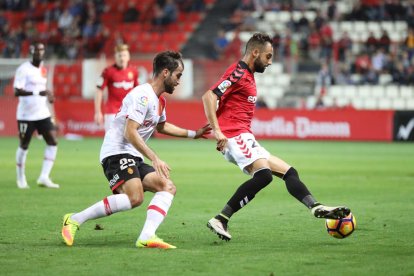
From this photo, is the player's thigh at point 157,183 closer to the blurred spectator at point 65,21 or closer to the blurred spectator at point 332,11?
the blurred spectator at point 332,11

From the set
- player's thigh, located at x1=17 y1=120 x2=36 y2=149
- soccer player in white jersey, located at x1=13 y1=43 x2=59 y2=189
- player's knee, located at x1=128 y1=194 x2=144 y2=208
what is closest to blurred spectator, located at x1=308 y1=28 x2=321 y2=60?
soccer player in white jersey, located at x1=13 y1=43 x2=59 y2=189

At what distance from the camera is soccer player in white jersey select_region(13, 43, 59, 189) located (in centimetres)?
1583

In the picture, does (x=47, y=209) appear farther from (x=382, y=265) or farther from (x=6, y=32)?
(x=6, y=32)

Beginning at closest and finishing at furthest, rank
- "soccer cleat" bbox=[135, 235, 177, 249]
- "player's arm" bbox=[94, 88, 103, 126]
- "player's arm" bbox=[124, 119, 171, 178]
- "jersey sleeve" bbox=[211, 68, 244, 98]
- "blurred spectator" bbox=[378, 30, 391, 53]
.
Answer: "player's arm" bbox=[124, 119, 171, 178] < "soccer cleat" bbox=[135, 235, 177, 249] < "jersey sleeve" bbox=[211, 68, 244, 98] < "player's arm" bbox=[94, 88, 103, 126] < "blurred spectator" bbox=[378, 30, 391, 53]

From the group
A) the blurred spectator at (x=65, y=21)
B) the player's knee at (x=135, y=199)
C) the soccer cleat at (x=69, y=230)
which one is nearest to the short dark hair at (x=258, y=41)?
the player's knee at (x=135, y=199)

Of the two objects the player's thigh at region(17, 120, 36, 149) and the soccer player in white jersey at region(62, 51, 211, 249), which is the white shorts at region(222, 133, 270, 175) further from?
the player's thigh at region(17, 120, 36, 149)

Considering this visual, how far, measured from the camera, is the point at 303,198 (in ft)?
31.6

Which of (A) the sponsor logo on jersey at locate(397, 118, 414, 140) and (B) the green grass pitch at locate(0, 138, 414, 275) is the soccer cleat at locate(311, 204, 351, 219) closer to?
(B) the green grass pitch at locate(0, 138, 414, 275)

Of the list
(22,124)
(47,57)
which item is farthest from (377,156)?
(47,57)

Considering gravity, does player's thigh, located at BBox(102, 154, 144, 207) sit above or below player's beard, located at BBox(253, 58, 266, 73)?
below

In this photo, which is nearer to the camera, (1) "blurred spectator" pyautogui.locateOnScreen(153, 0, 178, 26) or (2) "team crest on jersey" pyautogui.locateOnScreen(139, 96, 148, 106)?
(2) "team crest on jersey" pyautogui.locateOnScreen(139, 96, 148, 106)

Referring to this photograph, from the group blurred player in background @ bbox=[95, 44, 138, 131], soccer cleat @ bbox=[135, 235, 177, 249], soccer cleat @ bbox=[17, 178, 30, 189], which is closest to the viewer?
soccer cleat @ bbox=[135, 235, 177, 249]

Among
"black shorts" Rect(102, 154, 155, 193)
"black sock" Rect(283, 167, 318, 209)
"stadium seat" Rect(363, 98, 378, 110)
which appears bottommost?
"stadium seat" Rect(363, 98, 378, 110)

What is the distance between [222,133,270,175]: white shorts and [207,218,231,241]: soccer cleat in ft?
2.30
